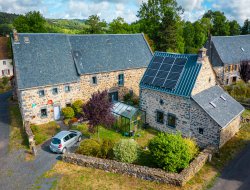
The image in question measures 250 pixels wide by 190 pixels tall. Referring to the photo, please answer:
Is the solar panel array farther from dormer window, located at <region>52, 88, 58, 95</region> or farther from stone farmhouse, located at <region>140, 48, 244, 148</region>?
dormer window, located at <region>52, 88, 58, 95</region>

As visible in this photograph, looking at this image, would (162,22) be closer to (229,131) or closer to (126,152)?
(229,131)

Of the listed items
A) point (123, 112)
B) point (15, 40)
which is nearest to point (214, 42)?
point (123, 112)

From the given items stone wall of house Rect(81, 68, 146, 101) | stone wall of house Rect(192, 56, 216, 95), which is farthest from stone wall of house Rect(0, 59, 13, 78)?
stone wall of house Rect(192, 56, 216, 95)

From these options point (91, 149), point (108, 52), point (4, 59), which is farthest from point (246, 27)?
point (91, 149)

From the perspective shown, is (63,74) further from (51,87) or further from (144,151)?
(144,151)

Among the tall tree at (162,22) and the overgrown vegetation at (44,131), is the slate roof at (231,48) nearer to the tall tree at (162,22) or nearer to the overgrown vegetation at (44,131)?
the tall tree at (162,22)

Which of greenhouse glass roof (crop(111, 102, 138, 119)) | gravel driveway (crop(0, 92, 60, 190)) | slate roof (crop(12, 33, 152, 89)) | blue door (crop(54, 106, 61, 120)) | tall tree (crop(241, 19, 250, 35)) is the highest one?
tall tree (crop(241, 19, 250, 35))
